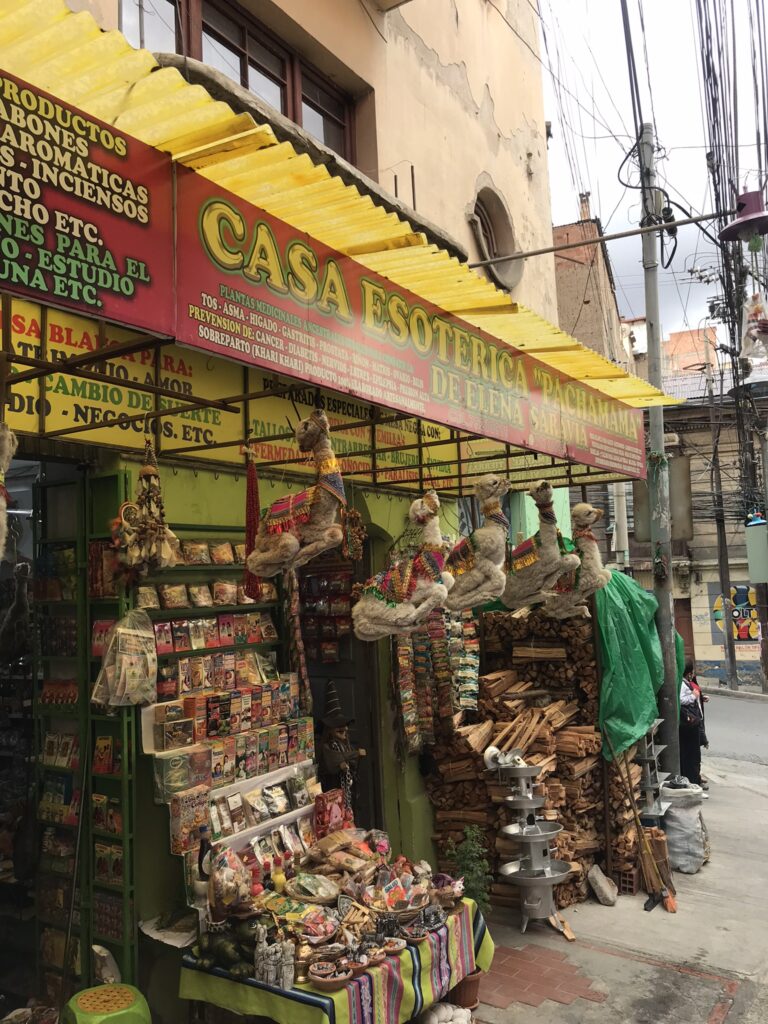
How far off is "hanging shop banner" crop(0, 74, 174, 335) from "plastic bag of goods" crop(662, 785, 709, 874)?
7.72m

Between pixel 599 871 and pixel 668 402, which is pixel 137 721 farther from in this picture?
pixel 668 402

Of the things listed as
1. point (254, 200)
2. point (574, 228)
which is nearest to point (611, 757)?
point (254, 200)

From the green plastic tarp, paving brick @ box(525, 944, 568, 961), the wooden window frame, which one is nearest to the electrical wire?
the wooden window frame

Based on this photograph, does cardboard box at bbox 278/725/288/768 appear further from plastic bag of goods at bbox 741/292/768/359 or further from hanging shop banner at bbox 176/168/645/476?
plastic bag of goods at bbox 741/292/768/359

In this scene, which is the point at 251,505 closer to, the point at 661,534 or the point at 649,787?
the point at 649,787

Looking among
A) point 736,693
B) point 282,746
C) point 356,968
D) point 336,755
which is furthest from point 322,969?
point 736,693

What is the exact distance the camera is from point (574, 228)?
23.7m

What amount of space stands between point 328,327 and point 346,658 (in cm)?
422

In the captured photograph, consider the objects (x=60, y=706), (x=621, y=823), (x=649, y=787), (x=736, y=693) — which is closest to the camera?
(x=60, y=706)

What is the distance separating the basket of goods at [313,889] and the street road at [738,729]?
11233 mm

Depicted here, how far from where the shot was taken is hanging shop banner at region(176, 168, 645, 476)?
3.06 metres

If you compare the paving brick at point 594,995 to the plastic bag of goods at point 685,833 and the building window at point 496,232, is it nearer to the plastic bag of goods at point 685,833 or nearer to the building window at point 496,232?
the plastic bag of goods at point 685,833

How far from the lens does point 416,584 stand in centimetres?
475

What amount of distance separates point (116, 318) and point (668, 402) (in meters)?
6.28
